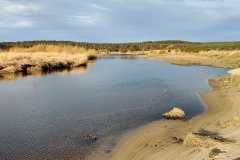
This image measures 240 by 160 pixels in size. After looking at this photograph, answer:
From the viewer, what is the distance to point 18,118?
55.0ft

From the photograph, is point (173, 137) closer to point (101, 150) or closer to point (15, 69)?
point (101, 150)

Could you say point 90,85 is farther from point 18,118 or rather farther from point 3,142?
point 3,142

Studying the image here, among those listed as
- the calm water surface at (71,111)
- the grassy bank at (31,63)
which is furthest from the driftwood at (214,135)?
the grassy bank at (31,63)

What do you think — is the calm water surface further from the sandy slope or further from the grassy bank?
the grassy bank

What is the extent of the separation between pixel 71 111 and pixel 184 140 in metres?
7.97

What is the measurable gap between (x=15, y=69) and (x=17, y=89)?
15.3 m

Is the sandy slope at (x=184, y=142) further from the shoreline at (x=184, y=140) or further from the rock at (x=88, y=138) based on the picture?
the rock at (x=88, y=138)

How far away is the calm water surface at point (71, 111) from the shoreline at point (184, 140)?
3.27 ft

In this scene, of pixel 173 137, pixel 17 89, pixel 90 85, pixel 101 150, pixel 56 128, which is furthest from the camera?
pixel 90 85

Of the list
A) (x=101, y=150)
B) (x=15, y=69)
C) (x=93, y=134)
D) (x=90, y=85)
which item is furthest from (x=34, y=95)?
(x=15, y=69)

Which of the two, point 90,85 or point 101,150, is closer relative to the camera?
point 101,150

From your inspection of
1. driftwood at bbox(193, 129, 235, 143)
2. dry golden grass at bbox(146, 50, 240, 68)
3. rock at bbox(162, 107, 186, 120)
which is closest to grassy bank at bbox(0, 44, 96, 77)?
dry golden grass at bbox(146, 50, 240, 68)

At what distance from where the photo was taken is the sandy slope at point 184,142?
10.5 m

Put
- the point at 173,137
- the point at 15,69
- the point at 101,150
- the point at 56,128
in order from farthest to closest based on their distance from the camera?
1. the point at 15,69
2. the point at 56,128
3. the point at 173,137
4. the point at 101,150
